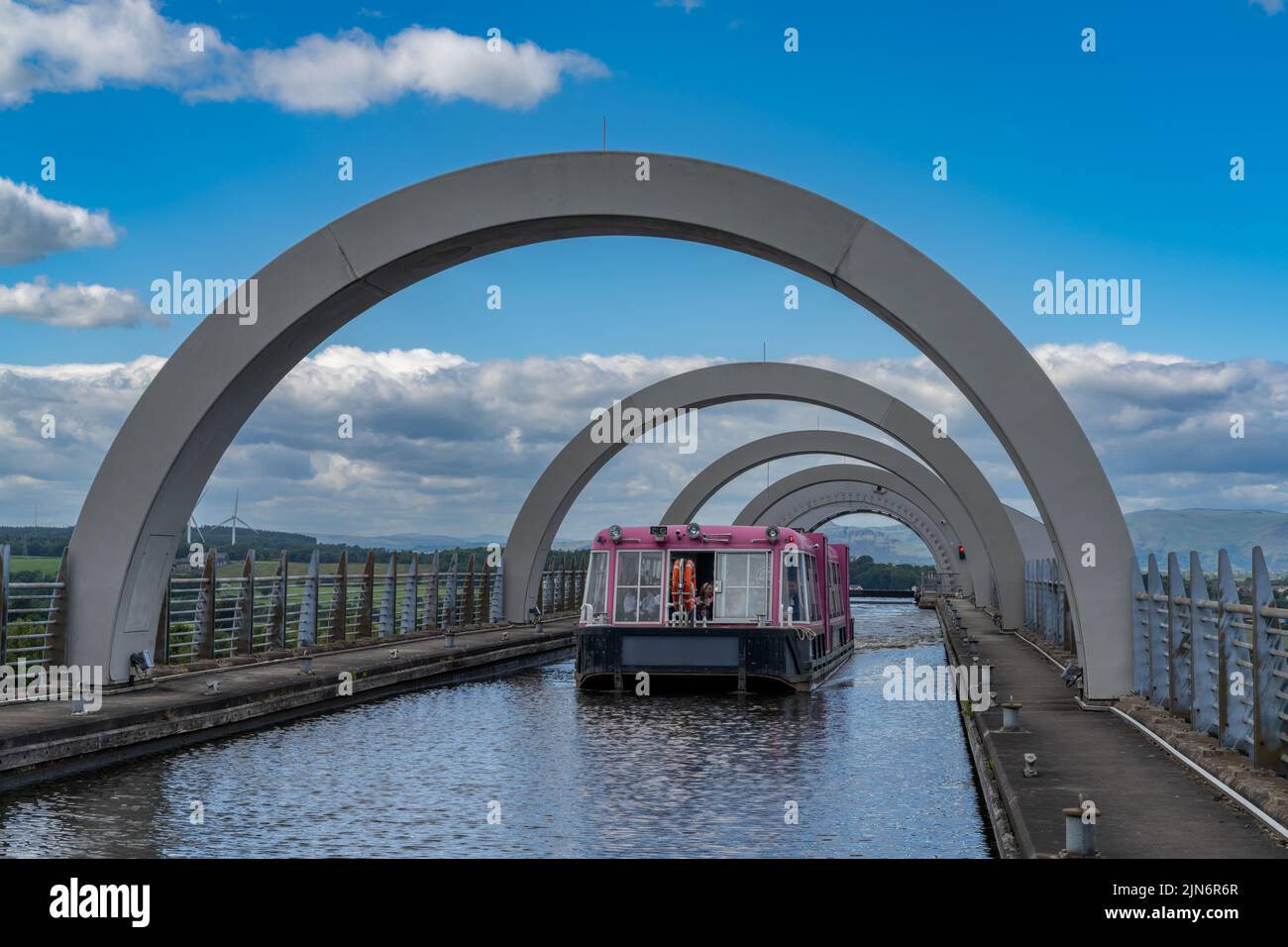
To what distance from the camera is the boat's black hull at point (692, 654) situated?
1855 centimetres

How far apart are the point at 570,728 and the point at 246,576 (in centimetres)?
872

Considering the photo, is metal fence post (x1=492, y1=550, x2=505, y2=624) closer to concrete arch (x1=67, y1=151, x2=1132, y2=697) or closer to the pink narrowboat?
the pink narrowboat

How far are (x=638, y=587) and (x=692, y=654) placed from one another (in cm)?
141

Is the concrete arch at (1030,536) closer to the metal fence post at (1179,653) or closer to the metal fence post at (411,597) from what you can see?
the metal fence post at (411,597)

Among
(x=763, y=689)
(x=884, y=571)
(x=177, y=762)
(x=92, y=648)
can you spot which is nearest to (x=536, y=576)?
(x=763, y=689)

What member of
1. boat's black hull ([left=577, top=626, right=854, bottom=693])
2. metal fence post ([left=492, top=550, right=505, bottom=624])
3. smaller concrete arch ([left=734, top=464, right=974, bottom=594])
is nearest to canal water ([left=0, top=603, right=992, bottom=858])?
boat's black hull ([left=577, top=626, right=854, bottom=693])

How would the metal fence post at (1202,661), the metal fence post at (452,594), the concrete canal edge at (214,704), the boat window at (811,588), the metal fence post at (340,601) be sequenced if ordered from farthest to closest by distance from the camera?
the metal fence post at (452,594), the metal fence post at (340,601), the boat window at (811,588), the concrete canal edge at (214,704), the metal fence post at (1202,661)

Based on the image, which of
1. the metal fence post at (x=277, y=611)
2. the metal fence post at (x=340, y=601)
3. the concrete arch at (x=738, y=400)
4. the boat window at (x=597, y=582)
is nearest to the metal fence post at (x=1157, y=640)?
the boat window at (x=597, y=582)

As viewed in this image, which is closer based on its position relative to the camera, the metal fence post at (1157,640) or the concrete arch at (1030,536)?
the metal fence post at (1157,640)

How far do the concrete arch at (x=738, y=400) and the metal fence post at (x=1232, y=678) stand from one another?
20836 millimetres

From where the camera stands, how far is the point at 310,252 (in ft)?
51.9

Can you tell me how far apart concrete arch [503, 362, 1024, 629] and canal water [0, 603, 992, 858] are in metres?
14.2

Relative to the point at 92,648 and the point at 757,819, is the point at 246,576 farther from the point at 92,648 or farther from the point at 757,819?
the point at 757,819
